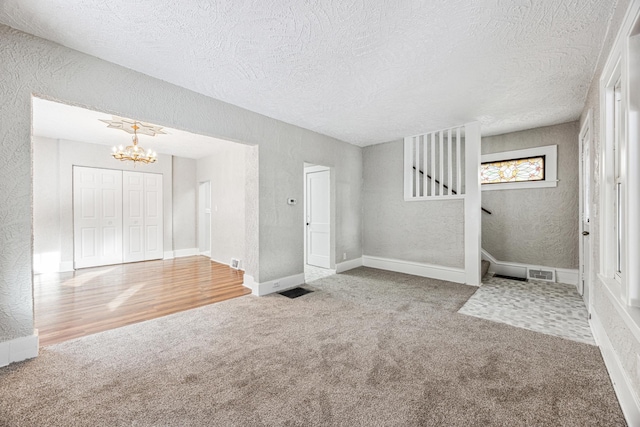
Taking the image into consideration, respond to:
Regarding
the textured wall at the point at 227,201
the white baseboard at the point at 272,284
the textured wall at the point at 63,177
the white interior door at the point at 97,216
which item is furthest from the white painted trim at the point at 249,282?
the textured wall at the point at 63,177

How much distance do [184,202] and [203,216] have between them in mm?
613

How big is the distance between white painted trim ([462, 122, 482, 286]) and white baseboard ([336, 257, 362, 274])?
207 cm

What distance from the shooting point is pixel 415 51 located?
2328 mm

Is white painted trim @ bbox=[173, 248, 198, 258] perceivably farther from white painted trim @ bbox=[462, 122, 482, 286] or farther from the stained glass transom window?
the stained glass transom window

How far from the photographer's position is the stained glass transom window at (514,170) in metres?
4.60

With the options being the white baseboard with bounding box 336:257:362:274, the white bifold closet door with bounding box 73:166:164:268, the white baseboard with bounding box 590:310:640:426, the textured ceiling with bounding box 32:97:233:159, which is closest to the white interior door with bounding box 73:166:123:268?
the white bifold closet door with bounding box 73:166:164:268

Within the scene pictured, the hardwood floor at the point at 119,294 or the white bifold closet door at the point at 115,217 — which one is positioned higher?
the white bifold closet door at the point at 115,217

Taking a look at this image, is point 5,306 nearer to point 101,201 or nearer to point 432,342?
point 432,342

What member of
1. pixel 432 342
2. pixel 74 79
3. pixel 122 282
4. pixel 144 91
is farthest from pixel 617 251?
pixel 122 282

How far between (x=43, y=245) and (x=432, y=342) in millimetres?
6905

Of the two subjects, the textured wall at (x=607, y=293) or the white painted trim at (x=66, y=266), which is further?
the white painted trim at (x=66, y=266)

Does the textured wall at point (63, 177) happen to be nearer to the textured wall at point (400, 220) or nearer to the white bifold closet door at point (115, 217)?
the white bifold closet door at point (115, 217)

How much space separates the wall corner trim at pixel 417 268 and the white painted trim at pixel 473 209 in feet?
0.55

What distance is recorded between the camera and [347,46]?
2266mm
